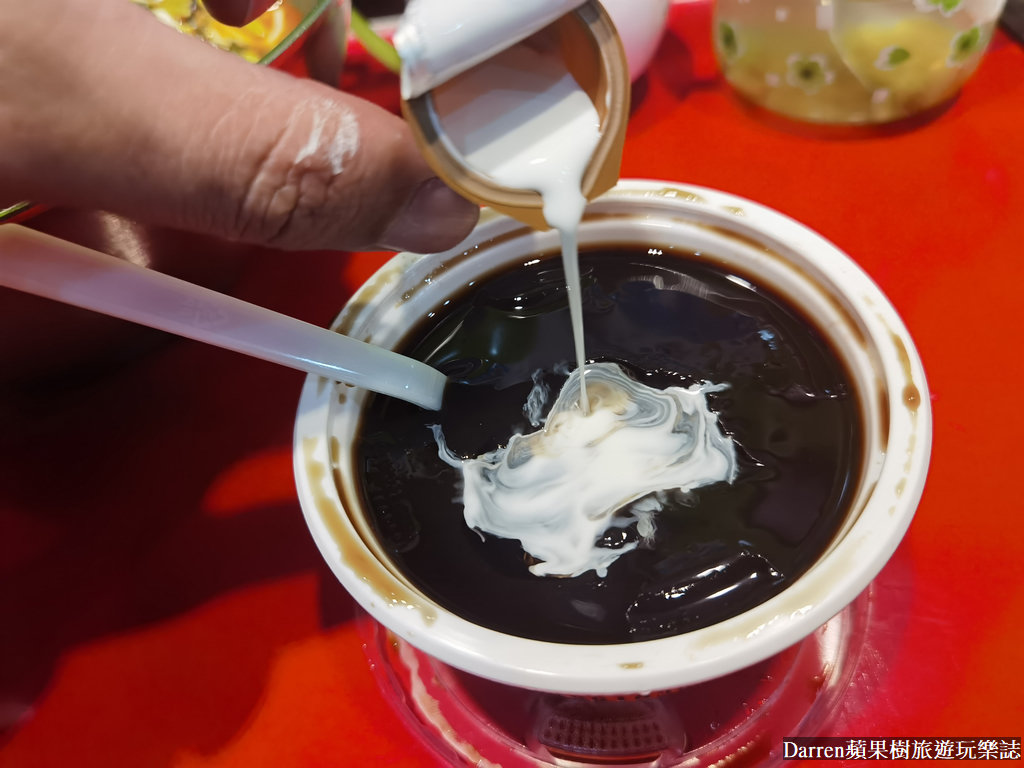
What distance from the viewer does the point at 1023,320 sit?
4.04 feet

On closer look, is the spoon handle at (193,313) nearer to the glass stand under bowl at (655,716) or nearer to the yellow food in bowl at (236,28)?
the glass stand under bowl at (655,716)

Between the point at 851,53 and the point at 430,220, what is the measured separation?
107cm

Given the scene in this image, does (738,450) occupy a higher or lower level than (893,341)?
lower

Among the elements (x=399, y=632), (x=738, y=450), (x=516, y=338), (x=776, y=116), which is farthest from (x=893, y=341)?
(x=776, y=116)

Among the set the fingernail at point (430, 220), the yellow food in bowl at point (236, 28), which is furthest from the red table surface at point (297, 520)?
the fingernail at point (430, 220)

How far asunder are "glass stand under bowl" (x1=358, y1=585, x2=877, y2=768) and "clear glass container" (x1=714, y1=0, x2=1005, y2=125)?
3.29 ft

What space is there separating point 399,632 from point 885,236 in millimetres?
1128

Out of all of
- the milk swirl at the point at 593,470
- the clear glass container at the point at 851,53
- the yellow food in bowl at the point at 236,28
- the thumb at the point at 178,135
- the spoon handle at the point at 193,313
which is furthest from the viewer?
the clear glass container at the point at 851,53

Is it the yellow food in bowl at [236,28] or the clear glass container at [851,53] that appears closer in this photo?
the yellow food in bowl at [236,28]

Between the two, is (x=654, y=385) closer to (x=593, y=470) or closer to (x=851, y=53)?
(x=593, y=470)

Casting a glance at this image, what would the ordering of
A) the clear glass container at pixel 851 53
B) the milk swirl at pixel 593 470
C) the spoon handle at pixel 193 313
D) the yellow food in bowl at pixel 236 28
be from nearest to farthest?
the spoon handle at pixel 193 313, the milk swirl at pixel 593 470, the yellow food in bowl at pixel 236 28, the clear glass container at pixel 851 53

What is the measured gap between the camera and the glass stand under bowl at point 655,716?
3.09 feet

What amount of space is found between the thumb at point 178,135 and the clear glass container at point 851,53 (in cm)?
104

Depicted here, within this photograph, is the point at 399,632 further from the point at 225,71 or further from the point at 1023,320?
the point at 1023,320
